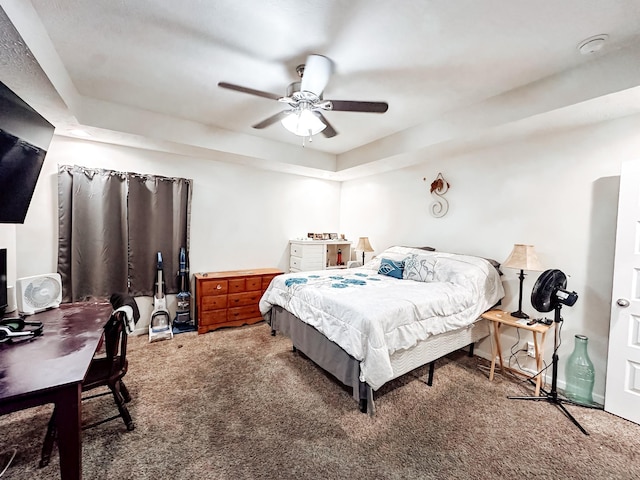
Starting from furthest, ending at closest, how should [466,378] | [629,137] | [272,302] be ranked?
[272,302] < [466,378] < [629,137]

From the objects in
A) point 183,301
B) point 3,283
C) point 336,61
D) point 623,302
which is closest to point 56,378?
point 3,283

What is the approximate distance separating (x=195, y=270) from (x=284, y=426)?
8.89ft

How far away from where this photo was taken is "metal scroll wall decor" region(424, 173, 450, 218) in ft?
12.0

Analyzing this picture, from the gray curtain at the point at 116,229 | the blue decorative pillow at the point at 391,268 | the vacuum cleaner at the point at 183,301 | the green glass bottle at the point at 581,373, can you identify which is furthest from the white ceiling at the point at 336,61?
the green glass bottle at the point at 581,373

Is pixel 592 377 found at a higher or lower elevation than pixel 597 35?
lower

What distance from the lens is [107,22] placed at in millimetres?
1770

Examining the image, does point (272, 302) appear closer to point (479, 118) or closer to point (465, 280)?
point (465, 280)

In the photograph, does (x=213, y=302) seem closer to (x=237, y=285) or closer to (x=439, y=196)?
(x=237, y=285)

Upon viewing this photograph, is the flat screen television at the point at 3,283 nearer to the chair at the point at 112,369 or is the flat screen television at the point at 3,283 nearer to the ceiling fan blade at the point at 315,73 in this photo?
the chair at the point at 112,369

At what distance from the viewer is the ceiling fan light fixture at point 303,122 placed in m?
2.38

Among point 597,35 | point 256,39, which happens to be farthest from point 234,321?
point 597,35

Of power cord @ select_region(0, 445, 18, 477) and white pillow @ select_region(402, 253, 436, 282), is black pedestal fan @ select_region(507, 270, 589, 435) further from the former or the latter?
power cord @ select_region(0, 445, 18, 477)

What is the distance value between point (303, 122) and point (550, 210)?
2549 mm

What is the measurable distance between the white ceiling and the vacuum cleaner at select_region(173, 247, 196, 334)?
159 centimetres
